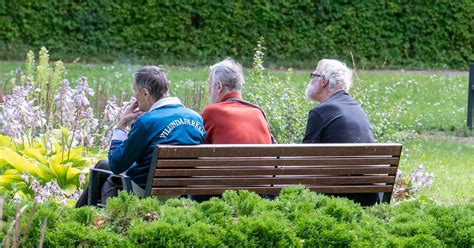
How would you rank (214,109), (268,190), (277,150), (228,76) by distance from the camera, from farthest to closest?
(228,76) < (214,109) < (268,190) < (277,150)

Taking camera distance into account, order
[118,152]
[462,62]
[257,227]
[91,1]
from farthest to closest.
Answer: [462,62] < [91,1] < [118,152] < [257,227]

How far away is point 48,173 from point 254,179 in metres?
1.73

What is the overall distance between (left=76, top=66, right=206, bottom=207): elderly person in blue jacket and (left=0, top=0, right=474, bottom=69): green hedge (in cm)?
1317

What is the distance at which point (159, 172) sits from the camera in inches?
219

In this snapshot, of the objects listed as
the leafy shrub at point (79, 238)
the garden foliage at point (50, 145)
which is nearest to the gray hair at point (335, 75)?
the garden foliage at point (50, 145)

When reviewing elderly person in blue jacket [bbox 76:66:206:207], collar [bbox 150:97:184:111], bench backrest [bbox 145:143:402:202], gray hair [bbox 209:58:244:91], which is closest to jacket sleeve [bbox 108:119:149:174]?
elderly person in blue jacket [bbox 76:66:206:207]

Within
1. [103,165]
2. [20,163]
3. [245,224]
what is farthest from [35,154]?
[245,224]

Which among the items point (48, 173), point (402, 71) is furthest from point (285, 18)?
point (48, 173)

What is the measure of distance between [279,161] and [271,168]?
6 centimetres

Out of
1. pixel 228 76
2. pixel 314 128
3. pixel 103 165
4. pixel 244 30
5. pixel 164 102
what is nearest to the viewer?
pixel 164 102

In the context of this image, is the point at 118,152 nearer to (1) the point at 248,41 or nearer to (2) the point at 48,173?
(2) the point at 48,173

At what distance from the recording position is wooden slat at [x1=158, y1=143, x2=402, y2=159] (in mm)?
5574

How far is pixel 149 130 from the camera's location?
19.4 ft

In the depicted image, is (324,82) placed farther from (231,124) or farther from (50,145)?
(50,145)
